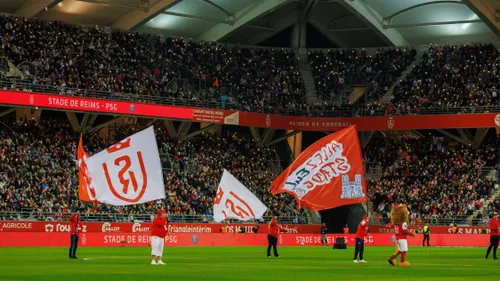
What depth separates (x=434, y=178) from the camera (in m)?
70.5

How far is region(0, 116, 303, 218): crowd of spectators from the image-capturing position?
184 ft

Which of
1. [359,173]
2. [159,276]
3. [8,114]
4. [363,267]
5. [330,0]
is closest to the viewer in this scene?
[159,276]

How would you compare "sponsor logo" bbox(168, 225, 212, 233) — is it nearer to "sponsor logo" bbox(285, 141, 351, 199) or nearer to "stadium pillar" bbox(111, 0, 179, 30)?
"stadium pillar" bbox(111, 0, 179, 30)

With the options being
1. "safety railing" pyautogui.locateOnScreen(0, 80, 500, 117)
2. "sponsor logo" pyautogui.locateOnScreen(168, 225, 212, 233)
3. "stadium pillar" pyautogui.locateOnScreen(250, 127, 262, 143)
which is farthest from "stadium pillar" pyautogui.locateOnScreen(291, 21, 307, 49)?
"sponsor logo" pyautogui.locateOnScreen(168, 225, 212, 233)

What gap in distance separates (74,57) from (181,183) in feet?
36.5

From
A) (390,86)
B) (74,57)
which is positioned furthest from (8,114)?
(390,86)

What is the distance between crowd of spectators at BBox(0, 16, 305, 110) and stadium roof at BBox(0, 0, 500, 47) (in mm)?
1603

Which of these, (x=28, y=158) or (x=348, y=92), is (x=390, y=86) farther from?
(x=28, y=158)

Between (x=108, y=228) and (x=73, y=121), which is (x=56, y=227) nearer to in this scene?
(x=108, y=228)

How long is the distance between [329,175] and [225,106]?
36.5 m

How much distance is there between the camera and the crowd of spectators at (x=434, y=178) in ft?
221

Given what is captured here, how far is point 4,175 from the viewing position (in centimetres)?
5541

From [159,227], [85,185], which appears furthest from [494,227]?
[85,185]

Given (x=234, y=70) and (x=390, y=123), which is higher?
(x=234, y=70)
